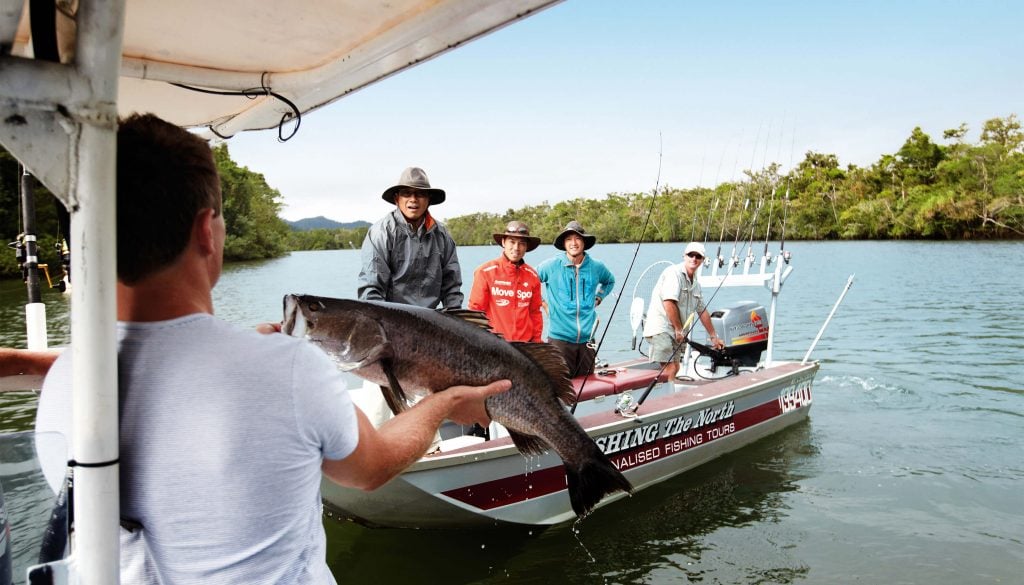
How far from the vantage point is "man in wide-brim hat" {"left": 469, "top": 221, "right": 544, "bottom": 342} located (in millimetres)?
6824

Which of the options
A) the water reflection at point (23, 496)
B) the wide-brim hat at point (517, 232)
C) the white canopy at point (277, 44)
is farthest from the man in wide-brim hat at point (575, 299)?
the water reflection at point (23, 496)

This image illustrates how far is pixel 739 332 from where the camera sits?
9.07 metres

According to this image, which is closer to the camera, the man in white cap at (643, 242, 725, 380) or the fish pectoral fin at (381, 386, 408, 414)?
the fish pectoral fin at (381, 386, 408, 414)

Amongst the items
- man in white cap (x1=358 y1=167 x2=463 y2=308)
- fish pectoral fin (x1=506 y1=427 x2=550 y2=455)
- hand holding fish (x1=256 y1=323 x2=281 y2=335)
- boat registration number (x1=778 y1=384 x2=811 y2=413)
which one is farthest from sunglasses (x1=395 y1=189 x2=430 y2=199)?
boat registration number (x1=778 y1=384 x2=811 y2=413)

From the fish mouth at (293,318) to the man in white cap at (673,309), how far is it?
6918 millimetres

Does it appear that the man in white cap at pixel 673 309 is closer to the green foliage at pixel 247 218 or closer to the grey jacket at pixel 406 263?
the grey jacket at pixel 406 263

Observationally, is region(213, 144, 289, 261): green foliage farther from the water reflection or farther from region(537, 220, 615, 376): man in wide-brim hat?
the water reflection

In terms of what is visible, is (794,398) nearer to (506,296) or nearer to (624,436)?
(624,436)

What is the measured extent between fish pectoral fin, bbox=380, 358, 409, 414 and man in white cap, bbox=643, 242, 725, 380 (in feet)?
21.8

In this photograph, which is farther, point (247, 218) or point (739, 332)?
A: point (247, 218)

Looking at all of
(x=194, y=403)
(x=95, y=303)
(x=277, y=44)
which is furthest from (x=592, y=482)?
(x=277, y=44)

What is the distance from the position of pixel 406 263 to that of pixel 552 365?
3.26 meters

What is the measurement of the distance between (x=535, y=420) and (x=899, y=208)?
83190mm

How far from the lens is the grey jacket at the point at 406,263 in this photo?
5.29 meters
